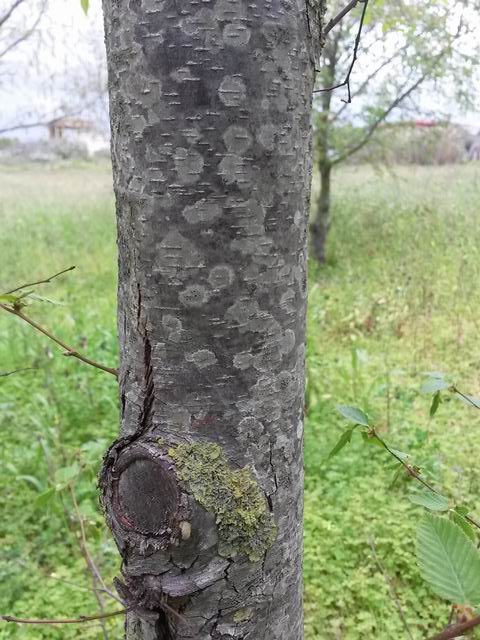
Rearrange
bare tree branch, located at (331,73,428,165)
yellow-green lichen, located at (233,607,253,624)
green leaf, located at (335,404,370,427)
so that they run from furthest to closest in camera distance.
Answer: bare tree branch, located at (331,73,428,165)
green leaf, located at (335,404,370,427)
yellow-green lichen, located at (233,607,253,624)

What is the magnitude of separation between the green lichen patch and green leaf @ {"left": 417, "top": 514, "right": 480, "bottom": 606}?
233mm

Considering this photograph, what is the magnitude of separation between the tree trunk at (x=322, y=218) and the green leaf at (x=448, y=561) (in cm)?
629

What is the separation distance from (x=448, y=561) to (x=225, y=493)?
0.29 m

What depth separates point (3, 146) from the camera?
32.1 ft

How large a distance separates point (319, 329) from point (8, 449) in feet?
8.47

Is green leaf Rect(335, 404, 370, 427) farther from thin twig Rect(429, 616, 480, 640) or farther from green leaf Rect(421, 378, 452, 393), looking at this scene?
thin twig Rect(429, 616, 480, 640)

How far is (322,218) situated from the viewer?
6.73 m

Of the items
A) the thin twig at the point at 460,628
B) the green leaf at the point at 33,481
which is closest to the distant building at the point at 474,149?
the green leaf at the point at 33,481

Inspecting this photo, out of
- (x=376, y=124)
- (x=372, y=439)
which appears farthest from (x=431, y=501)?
(x=376, y=124)

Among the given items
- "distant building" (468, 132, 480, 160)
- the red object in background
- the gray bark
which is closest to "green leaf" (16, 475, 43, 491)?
the gray bark

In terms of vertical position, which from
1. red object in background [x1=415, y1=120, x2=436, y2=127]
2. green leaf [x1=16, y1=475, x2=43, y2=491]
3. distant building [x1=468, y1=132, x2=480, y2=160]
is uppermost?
red object in background [x1=415, y1=120, x2=436, y2=127]

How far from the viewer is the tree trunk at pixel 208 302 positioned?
0.62 m

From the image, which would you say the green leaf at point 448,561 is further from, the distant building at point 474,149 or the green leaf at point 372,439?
the distant building at point 474,149

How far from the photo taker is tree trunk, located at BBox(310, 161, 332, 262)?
6516 millimetres
